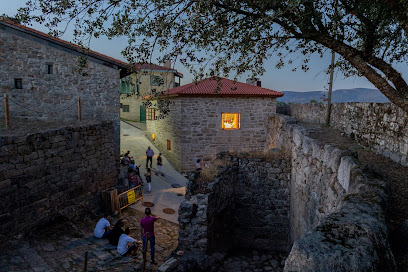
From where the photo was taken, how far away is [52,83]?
1116 cm

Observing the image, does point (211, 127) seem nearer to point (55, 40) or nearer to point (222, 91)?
point (222, 91)

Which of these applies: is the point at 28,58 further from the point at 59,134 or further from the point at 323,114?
the point at 323,114

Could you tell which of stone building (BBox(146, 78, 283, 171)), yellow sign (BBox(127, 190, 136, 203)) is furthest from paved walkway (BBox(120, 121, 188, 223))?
stone building (BBox(146, 78, 283, 171))

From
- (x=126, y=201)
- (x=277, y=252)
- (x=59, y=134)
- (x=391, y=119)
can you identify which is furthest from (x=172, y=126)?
(x=391, y=119)

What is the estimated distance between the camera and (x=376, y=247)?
1.76m

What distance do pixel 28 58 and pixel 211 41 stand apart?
8909 mm

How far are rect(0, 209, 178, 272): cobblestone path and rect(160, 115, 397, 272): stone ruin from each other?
51.2 inches

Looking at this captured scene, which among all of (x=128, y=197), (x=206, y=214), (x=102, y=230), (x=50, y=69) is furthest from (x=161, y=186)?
(x=50, y=69)

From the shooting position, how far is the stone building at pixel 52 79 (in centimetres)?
1057

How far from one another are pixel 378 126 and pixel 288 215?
3.98m

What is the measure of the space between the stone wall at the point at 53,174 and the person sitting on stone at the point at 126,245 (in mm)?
2604

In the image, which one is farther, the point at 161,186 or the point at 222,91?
the point at 222,91

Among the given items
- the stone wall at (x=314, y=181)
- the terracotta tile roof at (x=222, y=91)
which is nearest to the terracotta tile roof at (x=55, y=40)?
the terracotta tile roof at (x=222, y=91)

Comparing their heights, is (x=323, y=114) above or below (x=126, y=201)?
above
